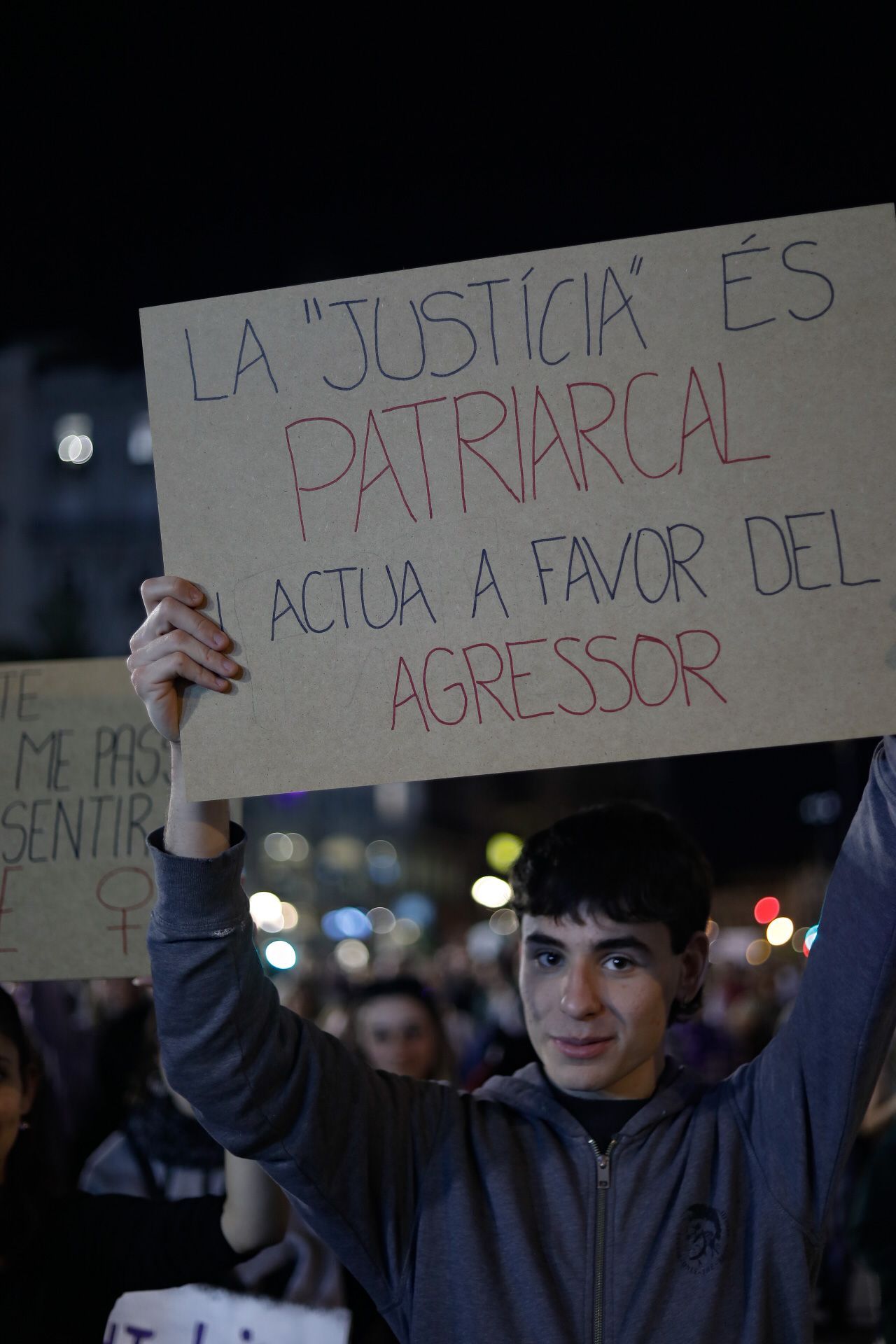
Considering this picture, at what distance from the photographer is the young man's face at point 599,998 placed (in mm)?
1994

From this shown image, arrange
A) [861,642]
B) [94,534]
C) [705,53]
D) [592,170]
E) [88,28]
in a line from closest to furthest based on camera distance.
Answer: [861,642], [88,28], [705,53], [592,170], [94,534]

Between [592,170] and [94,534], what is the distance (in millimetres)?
35803

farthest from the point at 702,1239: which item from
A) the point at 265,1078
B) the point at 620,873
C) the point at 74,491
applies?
the point at 74,491

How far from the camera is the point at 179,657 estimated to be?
188 cm

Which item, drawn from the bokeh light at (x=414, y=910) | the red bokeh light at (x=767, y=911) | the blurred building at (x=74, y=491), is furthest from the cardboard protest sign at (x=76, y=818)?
the bokeh light at (x=414, y=910)

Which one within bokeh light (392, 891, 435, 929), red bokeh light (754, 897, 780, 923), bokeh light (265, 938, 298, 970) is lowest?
bokeh light (265, 938, 298, 970)

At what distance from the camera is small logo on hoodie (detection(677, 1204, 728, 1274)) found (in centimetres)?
187

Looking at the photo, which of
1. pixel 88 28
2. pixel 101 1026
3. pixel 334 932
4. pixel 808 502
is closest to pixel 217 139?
pixel 88 28

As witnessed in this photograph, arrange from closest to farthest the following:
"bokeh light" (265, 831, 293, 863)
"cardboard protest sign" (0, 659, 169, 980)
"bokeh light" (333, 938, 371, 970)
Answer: "cardboard protest sign" (0, 659, 169, 980) < "bokeh light" (333, 938, 371, 970) < "bokeh light" (265, 831, 293, 863)

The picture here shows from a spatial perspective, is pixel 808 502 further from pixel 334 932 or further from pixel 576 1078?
pixel 334 932

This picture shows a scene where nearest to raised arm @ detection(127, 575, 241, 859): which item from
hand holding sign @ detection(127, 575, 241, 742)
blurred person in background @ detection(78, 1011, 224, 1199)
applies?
hand holding sign @ detection(127, 575, 241, 742)

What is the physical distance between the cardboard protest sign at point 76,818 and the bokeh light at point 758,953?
1259 inches

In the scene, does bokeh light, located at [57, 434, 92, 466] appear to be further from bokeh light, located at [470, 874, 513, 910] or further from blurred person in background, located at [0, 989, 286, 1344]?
blurred person in background, located at [0, 989, 286, 1344]

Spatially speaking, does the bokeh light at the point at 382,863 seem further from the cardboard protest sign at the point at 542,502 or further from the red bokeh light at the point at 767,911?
the cardboard protest sign at the point at 542,502
